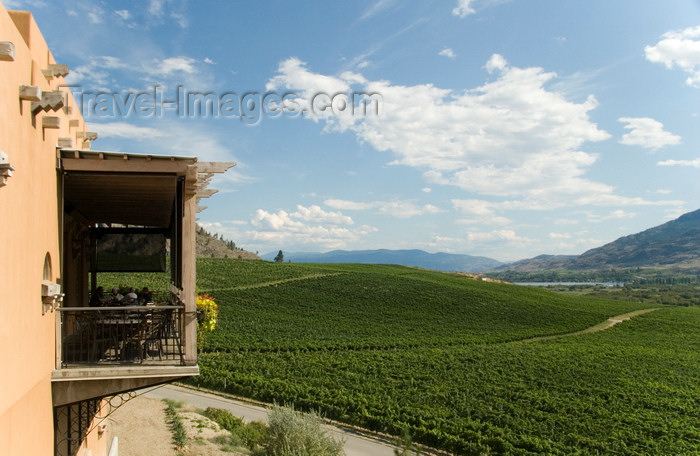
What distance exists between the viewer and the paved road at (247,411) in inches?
706

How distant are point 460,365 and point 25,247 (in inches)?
1109

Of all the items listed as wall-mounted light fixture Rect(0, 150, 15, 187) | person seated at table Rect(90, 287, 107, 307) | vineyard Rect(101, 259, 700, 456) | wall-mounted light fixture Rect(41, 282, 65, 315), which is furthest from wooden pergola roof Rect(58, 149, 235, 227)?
vineyard Rect(101, 259, 700, 456)

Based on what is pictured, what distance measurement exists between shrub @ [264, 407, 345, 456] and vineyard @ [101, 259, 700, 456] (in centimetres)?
552

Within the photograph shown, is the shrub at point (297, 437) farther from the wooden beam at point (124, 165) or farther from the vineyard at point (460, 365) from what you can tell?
the wooden beam at point (124, 165)

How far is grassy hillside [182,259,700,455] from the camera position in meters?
19.7

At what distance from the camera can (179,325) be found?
6.88 metres

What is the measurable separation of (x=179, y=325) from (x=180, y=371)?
674 mm

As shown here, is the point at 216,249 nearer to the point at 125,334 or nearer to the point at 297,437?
the point at 297,437

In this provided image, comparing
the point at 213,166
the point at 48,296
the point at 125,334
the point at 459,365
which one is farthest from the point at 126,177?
the point at 459,365

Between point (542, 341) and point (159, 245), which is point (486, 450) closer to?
point (159, 245)

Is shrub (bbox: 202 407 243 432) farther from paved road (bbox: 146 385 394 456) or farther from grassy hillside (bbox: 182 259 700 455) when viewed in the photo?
grassy hillside (bbox: 182 259 700 455)

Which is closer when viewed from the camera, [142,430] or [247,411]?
[142,430]

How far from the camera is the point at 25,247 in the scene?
4996mm

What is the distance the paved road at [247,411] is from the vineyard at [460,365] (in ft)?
3.40
